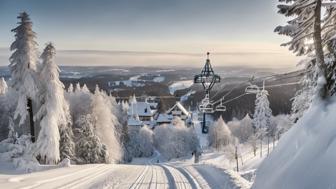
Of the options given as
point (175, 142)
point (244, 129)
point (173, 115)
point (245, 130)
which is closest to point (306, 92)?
point (175, 142)

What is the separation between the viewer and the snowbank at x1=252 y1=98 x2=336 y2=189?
616 cm

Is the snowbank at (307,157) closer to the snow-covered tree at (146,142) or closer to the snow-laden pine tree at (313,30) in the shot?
the snow-laden pine tree at (313,30)

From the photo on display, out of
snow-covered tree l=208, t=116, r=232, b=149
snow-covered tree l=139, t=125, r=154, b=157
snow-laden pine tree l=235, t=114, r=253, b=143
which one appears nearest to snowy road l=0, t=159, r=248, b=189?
snow-covered tree l=139, t=125, r=154, b=157

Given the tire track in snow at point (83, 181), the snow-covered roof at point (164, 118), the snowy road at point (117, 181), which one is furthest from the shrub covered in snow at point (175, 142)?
the tire track in snow at point (83, 181)

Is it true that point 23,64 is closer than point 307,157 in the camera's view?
No

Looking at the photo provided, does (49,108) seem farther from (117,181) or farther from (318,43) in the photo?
(318,43)

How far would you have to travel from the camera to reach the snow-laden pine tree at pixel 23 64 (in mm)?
25891

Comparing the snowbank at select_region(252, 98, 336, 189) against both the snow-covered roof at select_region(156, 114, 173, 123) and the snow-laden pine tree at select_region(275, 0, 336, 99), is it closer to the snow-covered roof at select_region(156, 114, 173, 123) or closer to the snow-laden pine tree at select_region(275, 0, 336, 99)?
the snow-laden pine tree at select_region(275, 0, 336, 99)

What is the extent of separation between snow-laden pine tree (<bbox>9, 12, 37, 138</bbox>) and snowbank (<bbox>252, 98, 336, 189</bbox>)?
21.1m

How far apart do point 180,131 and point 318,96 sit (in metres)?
61.6

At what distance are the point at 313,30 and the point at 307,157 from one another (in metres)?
6.15

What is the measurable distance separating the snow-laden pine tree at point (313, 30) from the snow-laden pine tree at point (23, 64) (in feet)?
63.6

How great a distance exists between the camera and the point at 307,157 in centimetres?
707

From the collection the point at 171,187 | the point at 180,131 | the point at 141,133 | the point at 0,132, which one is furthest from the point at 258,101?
the point at 171,187
